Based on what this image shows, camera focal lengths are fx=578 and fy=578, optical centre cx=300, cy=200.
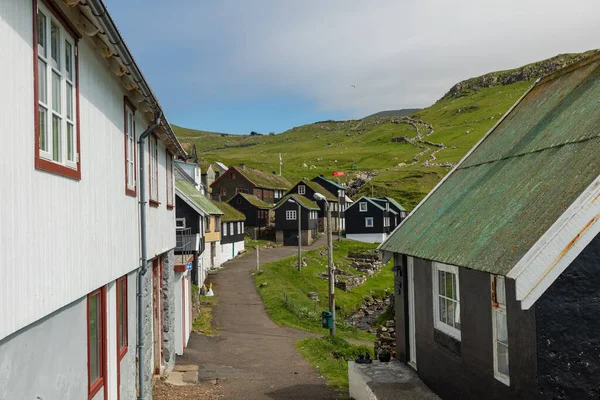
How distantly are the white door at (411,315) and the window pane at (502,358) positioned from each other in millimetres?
4359

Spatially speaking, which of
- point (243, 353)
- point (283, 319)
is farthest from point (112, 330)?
point (283, 319)

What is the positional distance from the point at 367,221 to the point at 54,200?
65.6m

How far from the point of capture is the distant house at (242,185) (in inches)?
3127

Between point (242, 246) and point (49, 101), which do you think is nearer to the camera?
point (49, 101)

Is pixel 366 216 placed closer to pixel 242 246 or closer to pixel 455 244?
pixel 242 246

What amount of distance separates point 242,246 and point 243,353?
3808 centimetres

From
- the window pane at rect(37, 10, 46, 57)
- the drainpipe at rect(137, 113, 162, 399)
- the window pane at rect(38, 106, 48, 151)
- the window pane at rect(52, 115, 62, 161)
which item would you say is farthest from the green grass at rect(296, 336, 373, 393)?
the window pane at rect(37, 10, 46, 57)

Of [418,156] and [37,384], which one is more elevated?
[418,156]

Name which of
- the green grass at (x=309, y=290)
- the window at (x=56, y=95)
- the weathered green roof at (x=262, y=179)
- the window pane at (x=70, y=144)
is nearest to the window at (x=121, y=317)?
the window pane at (x=70, y=144)

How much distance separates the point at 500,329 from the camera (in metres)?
8.09

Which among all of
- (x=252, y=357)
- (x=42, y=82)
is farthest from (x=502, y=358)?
(x=252, y=357)

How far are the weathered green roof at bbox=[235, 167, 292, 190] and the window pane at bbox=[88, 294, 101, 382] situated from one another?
233 feet

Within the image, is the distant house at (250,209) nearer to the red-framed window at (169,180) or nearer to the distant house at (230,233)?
the distant house at (230,233)

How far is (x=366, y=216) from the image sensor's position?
70.8 meters
